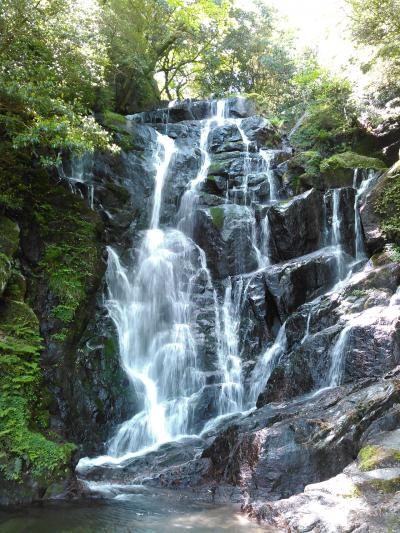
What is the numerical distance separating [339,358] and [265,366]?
260 centimetres

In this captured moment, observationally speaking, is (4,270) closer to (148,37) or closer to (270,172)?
(270,172)

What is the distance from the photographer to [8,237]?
10.1 m

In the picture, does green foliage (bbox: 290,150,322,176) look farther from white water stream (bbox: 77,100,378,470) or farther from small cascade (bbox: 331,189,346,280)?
small cascade (bbox: 331,189,346,280)

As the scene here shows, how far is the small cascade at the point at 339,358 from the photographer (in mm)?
9477

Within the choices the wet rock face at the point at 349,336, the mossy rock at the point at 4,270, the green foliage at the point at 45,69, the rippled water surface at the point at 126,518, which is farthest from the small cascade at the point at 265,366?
the green foliage at the point at 45,69

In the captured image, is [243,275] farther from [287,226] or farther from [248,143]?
[248,143]

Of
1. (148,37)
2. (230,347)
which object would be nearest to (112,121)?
(148,37)

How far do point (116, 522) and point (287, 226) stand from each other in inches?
425

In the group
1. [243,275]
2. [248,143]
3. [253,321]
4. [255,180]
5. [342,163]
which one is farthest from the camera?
[248,143]

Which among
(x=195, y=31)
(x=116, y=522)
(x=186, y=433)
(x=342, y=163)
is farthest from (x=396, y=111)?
(x=116, y=522)

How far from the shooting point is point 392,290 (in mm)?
10711

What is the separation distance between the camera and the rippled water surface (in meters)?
5.66

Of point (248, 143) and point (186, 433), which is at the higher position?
point (248, 143)

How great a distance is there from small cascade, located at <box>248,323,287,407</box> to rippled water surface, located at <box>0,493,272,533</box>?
4561 millimetres
